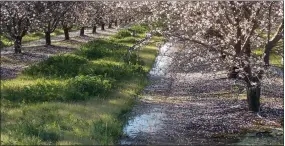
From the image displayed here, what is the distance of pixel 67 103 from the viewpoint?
640 inches

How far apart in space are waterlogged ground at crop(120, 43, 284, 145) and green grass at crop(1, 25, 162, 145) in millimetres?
705

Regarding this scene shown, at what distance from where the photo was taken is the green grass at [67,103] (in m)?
11.8

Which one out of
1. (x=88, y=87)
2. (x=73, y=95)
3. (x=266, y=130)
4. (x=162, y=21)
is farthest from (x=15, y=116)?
(x=266, y=130)

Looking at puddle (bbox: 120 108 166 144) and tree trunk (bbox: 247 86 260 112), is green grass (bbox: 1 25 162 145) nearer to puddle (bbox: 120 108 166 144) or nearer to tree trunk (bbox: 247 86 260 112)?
puddle (bbox: 120 108 166 144)

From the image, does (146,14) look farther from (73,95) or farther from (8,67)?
(8,67)

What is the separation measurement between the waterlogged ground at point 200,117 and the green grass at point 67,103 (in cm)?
70

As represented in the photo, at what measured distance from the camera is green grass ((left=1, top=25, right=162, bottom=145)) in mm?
11781

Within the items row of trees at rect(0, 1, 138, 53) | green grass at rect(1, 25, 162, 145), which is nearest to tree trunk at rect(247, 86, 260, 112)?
green grass at rect(1, 25, 162, 145)

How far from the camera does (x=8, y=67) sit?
2634 cm

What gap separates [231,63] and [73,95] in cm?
641

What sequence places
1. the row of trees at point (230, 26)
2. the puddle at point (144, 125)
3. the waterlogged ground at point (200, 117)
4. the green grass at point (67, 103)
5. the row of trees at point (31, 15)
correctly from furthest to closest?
the row of trees at point (31, 15), the row of trees at point (230, 26), the puddle at point (144, 125), the waterlogged ground at point (200, 117), the green grass at point (67, 103)

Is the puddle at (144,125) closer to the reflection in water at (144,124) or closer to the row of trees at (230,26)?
the reflection in water at (144,124)

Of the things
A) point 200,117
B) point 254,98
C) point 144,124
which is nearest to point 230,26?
point 254,98

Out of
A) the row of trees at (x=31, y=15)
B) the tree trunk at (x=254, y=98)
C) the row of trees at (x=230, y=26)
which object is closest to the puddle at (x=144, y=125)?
the row of trees at (x=230, y=26)
